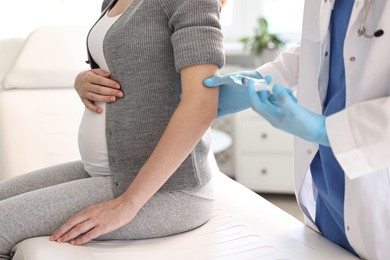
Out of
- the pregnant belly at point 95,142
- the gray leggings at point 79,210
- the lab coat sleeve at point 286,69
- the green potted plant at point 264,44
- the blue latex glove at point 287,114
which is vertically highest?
the blue latex glove at point 287,114

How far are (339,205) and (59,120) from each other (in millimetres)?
1187

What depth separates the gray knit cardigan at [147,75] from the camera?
1.09 meters

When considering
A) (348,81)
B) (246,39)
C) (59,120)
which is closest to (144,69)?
(348,81)

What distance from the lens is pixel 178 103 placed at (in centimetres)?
117

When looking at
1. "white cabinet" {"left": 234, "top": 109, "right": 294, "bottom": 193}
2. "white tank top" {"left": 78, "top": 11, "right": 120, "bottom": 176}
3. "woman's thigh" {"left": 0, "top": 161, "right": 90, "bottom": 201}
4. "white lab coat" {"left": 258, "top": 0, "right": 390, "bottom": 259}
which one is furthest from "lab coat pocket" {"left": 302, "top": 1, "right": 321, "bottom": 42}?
"white cabinet" {"left": 234, "top": 109, "right": 294, "bottom": 193}

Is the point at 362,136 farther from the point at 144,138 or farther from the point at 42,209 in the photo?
the point at 42,209

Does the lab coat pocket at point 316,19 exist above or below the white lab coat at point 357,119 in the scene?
above

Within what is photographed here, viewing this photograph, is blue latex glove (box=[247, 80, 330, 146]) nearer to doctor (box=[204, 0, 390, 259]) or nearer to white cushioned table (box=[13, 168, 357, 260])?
doctor (box=[204, 0, 390, 259])

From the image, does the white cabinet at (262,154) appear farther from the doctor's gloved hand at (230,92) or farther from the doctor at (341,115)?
the doctor's gloved hand at (230,92)

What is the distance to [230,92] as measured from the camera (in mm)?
1103

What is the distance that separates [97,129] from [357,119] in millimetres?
598

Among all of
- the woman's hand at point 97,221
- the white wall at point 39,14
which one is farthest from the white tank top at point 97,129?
the white wall at point 39,14

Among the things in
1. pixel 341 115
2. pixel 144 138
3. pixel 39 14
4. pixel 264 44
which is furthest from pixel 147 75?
pixel 264 44

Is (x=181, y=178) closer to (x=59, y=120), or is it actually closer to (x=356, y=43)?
(x=356, y=43)
